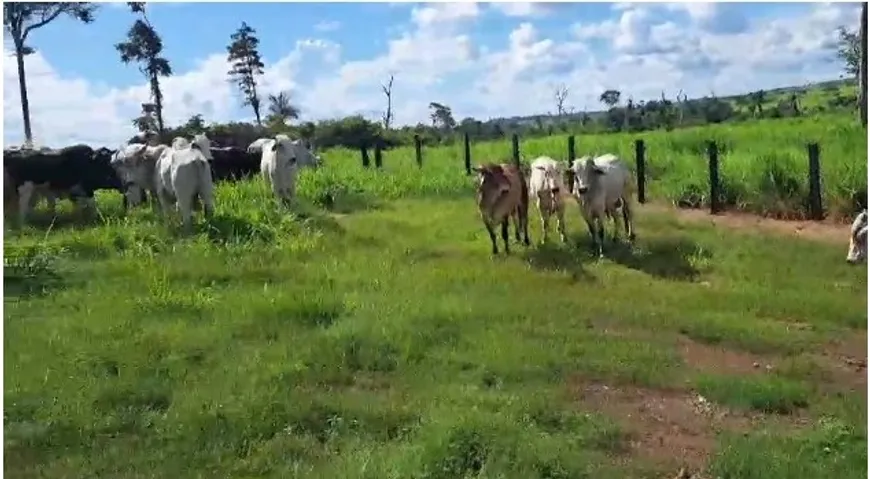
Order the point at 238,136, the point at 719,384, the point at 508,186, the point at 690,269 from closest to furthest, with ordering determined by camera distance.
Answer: the point at 719,384
the point at 690,269
the point at 508,186
the point at 238,136

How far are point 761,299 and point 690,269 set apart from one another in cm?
164

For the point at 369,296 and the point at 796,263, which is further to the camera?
the point at 796,263

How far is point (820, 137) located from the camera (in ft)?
61.3

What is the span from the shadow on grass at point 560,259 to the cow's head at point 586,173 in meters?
0.68

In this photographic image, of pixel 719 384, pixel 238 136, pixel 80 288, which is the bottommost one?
pixel 719 384

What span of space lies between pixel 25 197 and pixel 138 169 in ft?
5.52

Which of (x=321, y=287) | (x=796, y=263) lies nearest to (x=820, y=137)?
(x=796, y=263)

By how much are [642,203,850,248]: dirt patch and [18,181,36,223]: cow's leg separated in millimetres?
9367

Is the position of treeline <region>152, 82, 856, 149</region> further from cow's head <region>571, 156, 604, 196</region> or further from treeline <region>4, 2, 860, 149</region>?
cow's head <region>571, 156, 604, 196</region>

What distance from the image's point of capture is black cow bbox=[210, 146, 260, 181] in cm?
2092

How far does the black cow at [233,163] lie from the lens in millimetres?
20922

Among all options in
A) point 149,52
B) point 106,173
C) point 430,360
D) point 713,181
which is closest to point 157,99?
point 149,52

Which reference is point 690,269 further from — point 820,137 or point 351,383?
point 820,137

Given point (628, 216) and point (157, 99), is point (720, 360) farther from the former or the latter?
point (157, 99)
